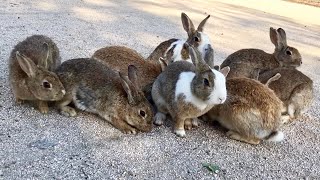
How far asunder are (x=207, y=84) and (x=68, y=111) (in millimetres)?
1393

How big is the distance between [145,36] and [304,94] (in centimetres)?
388

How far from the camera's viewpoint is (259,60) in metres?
5.49

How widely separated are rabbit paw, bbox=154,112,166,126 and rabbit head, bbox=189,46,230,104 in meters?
0.59

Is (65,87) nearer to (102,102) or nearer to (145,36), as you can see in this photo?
(102,102)

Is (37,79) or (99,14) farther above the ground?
(37,79)

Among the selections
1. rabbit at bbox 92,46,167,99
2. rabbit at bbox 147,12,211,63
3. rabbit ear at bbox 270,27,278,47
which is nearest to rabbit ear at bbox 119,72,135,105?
rabbit at bbox 92,46,167,99

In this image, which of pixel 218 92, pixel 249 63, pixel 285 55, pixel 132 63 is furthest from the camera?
pixel 285 55

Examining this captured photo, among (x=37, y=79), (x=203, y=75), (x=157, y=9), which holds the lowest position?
(x=157, y=9)

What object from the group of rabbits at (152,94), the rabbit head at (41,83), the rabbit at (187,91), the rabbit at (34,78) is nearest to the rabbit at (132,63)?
the group of rabbits at (152,94)

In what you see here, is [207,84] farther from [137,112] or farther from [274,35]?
[274,35]

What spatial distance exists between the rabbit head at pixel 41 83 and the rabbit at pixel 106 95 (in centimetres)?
14

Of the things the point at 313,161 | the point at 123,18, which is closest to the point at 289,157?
the point at 313,161

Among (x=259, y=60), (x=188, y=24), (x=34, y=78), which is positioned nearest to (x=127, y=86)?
(x=34, y=78)

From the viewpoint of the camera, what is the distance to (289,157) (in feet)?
13.7
